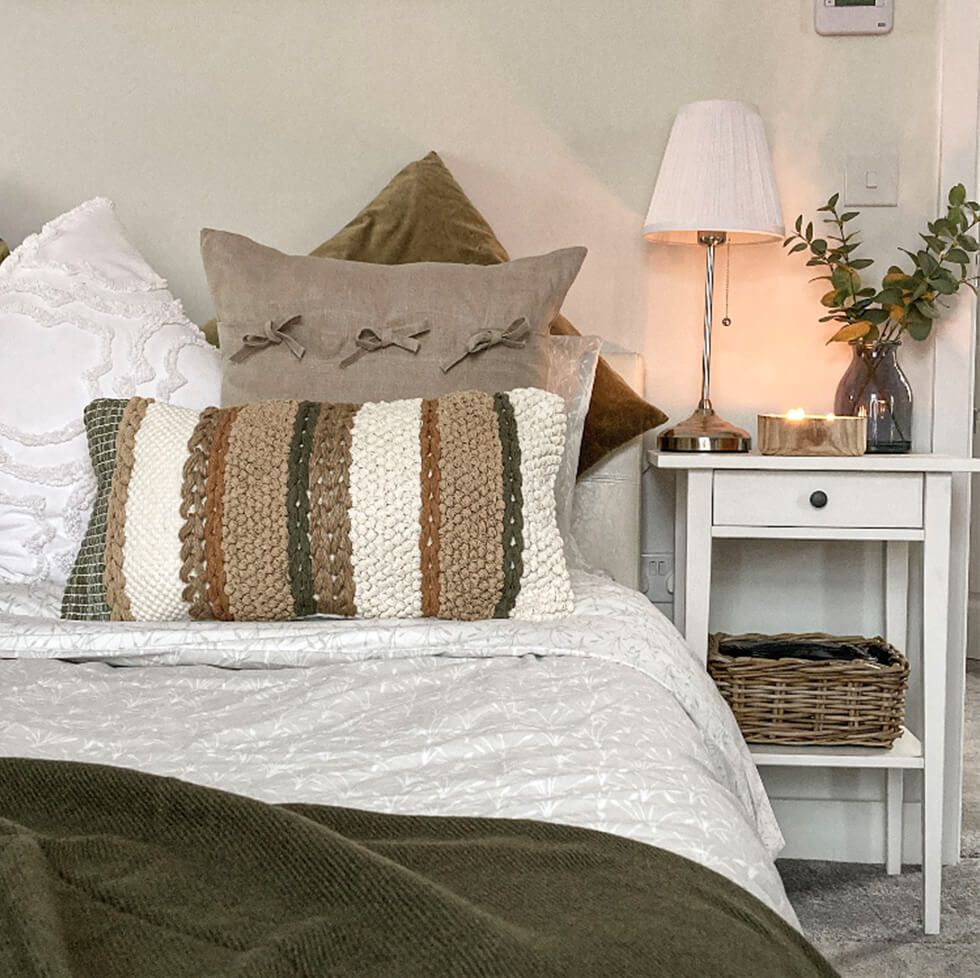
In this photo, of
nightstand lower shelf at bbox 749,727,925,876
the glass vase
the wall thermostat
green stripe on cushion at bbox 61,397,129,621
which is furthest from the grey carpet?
the wall thermostat

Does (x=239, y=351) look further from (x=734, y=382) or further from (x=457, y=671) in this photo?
(x=734, y=382)

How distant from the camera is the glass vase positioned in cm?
213

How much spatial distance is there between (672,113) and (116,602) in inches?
53.7

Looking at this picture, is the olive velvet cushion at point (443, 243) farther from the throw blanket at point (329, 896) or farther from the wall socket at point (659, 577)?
the throw blanket at point (329, 896)

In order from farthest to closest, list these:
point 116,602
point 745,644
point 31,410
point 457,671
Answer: point 745,644
point 31,410
point 116,602
point 457,671

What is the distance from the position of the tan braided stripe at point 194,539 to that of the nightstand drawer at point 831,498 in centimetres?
90

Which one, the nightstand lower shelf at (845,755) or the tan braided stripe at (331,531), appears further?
the nightstand lower shelf at (845,755)

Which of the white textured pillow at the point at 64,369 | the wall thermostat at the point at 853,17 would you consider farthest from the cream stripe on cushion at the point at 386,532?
the wall thermostat at the point at 853,17

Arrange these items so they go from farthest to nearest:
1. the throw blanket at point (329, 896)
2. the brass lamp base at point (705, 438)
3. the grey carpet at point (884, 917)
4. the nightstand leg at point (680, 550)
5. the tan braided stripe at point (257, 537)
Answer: the nightstand leg at point (680, 550) → the brass lamp base at point (705, 438) → the grey carpet at point (884, 917) → the tan braided stripe at point (257, 537) → the throw blanket at point (329, 896)

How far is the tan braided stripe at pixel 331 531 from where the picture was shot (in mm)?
1411

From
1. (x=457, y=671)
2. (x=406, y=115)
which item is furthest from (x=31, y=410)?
(x=406, y=115)

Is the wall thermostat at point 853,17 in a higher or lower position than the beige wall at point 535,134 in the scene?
higher

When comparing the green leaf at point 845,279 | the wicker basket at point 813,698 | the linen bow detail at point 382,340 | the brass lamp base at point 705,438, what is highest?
the green leaf at point 845,279

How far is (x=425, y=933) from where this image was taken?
623mm
